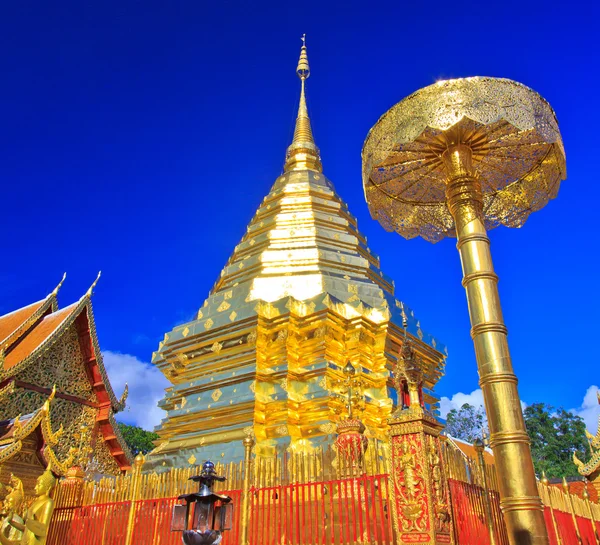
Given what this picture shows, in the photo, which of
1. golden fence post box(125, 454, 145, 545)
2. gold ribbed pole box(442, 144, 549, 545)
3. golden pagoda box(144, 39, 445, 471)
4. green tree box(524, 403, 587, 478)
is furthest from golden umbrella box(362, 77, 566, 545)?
green tree box(524, 403, 587, 478)

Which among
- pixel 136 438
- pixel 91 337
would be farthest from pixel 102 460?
pixel 136 438

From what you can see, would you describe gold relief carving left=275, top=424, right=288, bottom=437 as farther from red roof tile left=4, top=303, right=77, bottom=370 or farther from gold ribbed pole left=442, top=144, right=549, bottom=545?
red roof tile left=4, top=303, right=77, bottom=370

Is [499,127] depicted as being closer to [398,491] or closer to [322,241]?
[398,491]

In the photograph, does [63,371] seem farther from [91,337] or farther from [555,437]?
[555,437]

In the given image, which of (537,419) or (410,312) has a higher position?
(537,419)

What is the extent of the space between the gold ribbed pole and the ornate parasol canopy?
0.61m

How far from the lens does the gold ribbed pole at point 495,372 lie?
4375 millimetres

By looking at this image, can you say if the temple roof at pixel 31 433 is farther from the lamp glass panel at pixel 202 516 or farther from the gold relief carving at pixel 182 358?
the lamp glass panel at pixel 202 516

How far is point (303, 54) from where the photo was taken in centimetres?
2044

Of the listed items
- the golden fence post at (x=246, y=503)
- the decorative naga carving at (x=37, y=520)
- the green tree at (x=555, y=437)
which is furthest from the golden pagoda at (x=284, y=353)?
the green tree at (x=555, y=437)

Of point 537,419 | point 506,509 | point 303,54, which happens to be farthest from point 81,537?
point 537,419

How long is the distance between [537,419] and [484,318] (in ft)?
90.9

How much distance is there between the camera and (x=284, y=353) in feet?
33.3

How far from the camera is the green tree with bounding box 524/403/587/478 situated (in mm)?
27694
